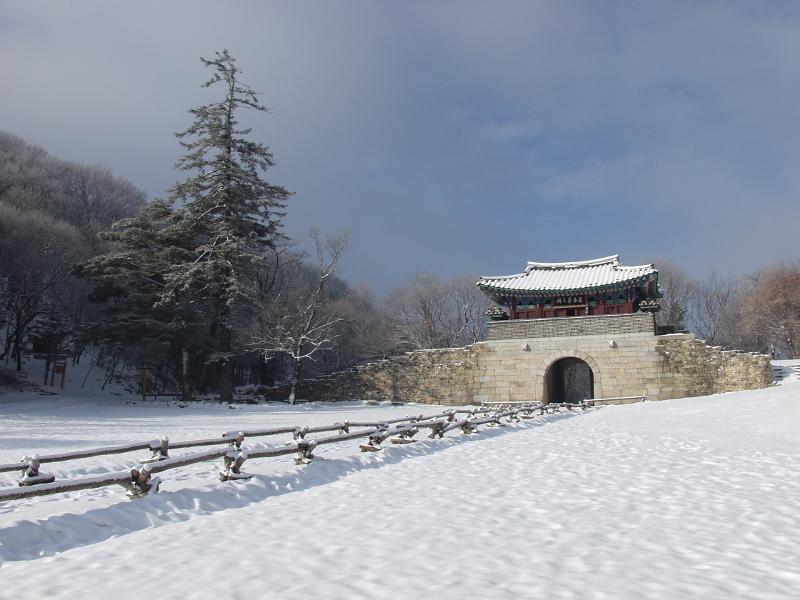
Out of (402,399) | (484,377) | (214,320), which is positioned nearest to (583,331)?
(484,377)

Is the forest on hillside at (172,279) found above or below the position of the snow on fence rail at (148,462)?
above

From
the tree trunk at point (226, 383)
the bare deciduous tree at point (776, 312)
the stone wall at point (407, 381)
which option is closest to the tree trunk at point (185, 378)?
the tree trunk at point (226, 383)

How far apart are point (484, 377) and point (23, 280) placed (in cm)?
2367

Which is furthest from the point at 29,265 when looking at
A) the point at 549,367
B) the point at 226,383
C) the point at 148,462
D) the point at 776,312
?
the point at 776,312

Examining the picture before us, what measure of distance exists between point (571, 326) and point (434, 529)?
83.2 ft

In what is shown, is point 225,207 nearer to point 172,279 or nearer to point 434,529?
point 172,279

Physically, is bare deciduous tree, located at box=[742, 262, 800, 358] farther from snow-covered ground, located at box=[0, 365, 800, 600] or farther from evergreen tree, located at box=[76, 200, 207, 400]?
evergreen tree, located at box=[76, 200, 207, 400]

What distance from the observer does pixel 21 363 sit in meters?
28.4

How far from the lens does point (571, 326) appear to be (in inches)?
1133

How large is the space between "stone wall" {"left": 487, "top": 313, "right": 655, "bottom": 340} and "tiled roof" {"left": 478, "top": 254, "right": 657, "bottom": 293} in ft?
5.55

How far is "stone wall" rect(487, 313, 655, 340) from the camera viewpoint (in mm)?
27672

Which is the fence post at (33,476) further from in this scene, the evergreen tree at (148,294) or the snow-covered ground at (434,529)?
the evergreen tree at (148,294)

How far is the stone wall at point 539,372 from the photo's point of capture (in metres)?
26.2

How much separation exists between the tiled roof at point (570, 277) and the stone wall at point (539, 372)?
2816mm
